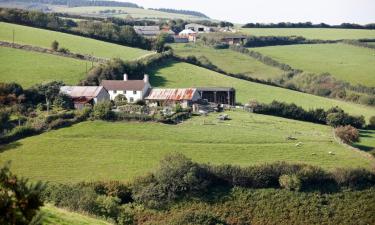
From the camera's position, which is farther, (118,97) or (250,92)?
(250,92)

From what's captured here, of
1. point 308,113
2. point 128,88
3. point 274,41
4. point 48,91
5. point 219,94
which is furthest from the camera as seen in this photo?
point 274,41

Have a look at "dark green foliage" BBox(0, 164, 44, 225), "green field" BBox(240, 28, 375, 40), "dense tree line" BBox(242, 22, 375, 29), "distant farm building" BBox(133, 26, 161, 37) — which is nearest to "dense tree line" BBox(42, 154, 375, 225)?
"dark green foliage" BBox(0, 164, 44, 225)

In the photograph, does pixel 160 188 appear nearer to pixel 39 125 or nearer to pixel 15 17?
pixel 39 125

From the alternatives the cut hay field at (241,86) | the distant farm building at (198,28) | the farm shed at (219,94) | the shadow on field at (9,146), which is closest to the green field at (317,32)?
the distant farm building at (198,28)

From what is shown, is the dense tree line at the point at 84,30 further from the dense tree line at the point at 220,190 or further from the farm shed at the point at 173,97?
the dense tree line at the point at 220,190

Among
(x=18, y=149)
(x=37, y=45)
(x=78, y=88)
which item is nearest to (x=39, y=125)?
(x=18, y=149)

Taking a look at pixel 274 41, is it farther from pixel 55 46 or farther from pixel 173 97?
pixel 173 97

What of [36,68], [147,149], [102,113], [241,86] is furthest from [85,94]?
[241,86]
